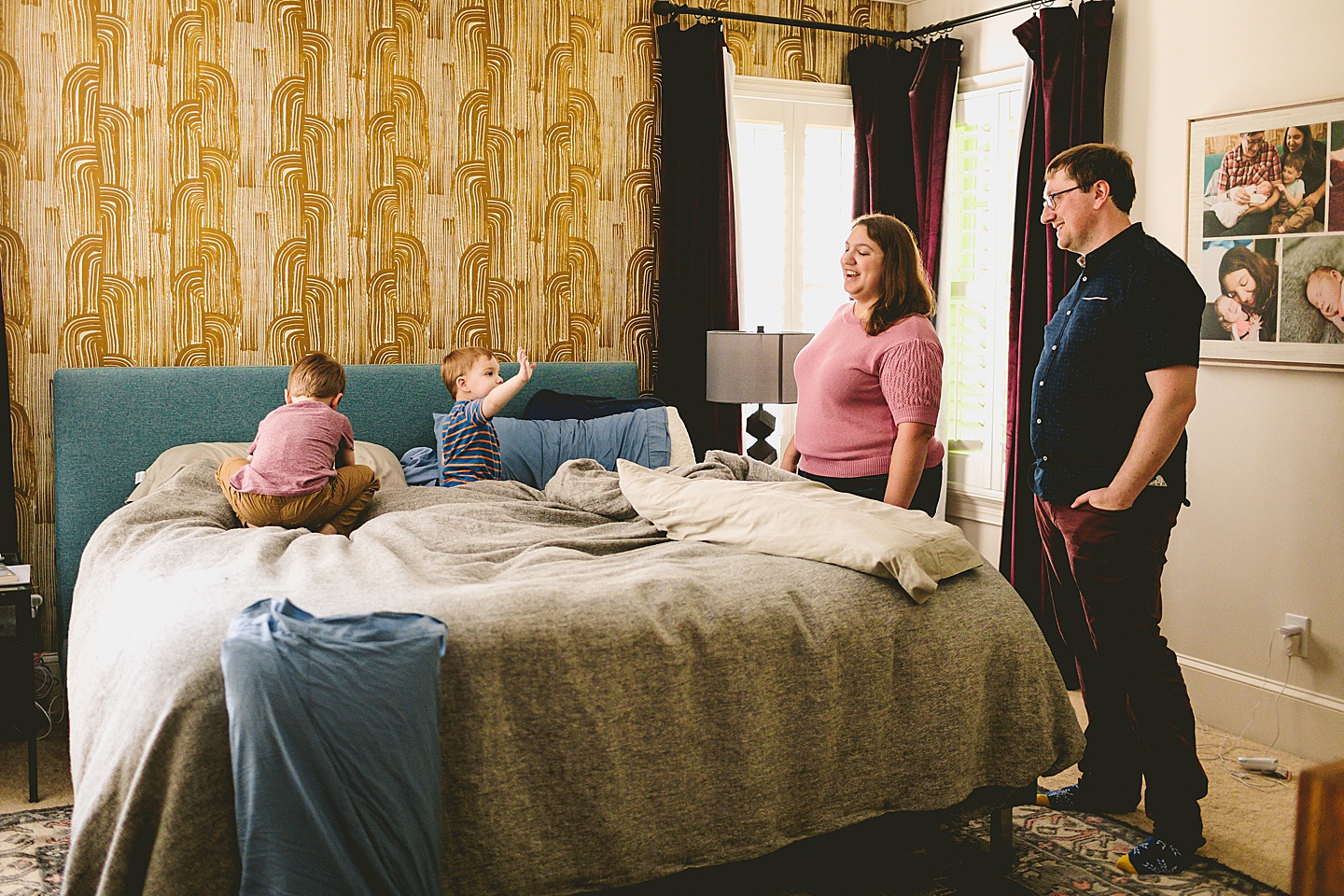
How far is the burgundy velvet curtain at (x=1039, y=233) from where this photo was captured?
3.80 meters

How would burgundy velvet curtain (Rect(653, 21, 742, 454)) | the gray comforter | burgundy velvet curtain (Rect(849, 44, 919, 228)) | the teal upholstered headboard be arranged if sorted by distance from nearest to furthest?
the gray comforter
the teal upholstered headboard
burgundy velvet curtain (Rect(653, 21, 742, 454))
burgundy velvet curtain (Rect(849, 44, 919, 228))

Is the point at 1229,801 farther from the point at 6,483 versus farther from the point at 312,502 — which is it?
the point at 6,483

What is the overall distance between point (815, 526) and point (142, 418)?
2293mm

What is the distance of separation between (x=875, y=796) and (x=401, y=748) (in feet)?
3.30

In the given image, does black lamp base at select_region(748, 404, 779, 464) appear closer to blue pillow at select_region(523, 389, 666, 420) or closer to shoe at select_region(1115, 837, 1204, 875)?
blue pillow at select_region(523, 389, 666, 420)

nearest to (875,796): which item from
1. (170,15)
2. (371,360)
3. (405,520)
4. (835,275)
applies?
(405,520)

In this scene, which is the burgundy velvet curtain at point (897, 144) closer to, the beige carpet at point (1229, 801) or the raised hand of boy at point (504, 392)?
the raised hand of boy at point (504, 392)

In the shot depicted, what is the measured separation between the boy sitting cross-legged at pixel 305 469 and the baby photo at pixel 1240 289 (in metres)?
2.61

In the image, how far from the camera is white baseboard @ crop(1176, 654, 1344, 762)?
10.6 feet

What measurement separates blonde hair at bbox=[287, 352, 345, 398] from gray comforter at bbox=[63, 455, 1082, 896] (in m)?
0.65

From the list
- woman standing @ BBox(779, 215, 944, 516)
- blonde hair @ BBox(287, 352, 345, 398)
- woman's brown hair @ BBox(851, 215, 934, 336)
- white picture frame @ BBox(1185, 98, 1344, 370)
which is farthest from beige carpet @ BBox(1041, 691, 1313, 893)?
blonde hair @ BBox(287, 352, 345, 398)

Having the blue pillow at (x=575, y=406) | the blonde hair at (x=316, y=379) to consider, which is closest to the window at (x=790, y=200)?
the blue pillow at (x=575, y=406)

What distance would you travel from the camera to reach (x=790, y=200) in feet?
15.2

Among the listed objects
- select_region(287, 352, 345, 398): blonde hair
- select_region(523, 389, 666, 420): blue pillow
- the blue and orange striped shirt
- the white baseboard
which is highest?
select_region(287, 352, 345, 398): blonde hair
